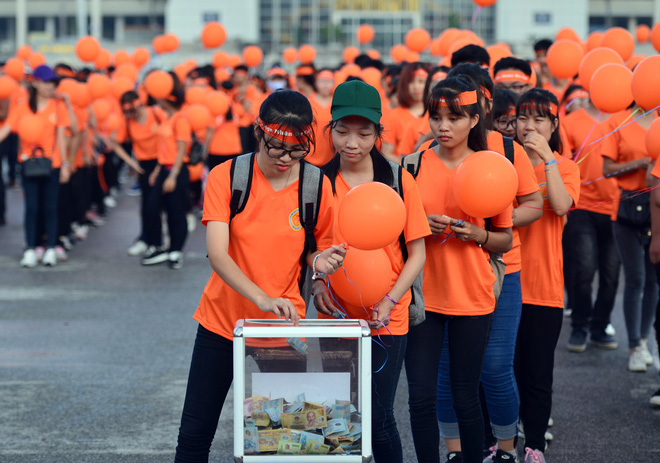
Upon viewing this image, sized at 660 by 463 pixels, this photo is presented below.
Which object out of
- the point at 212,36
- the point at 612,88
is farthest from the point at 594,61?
the point at 212,36

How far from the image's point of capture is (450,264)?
4125 millimetres

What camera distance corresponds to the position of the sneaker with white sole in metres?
4.62

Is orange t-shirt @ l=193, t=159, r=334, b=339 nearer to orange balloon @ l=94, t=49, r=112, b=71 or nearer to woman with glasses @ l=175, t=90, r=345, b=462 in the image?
woman with glasses @ l=175, t=90, r=345, b=462

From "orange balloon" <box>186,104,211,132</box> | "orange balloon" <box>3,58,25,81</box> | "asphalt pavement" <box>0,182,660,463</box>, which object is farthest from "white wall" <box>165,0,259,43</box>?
"asphalt pavement" <box>0,182,660,463</box>

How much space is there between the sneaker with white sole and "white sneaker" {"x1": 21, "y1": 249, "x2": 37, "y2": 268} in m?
7.42

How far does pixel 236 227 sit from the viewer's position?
3.58 meters

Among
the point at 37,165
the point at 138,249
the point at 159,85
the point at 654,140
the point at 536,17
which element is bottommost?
the point at 138,249

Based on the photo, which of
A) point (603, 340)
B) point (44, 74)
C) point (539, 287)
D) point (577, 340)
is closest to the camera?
point (539, 287)

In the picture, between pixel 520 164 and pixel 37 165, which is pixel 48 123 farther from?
pixel 520 164

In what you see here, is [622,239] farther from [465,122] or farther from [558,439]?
[465,122]

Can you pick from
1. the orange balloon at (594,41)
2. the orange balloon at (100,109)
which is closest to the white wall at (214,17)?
the orange balloon at (100,109)

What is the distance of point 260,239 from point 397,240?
61 centimetres

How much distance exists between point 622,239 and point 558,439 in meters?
1.90

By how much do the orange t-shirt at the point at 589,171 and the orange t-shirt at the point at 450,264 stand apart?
2.93m
